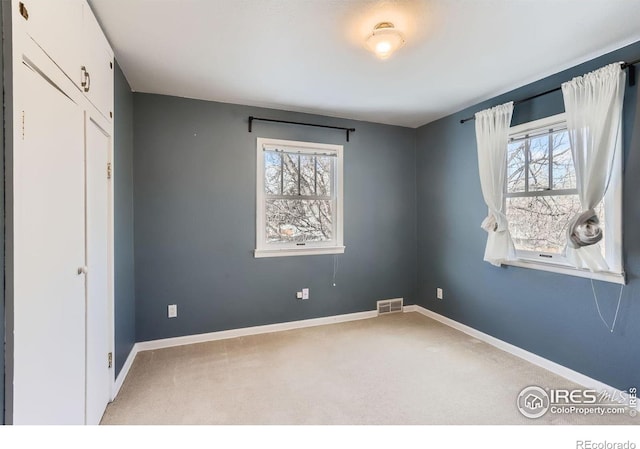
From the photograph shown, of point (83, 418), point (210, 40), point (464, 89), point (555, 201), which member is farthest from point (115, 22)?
point (555, 201)

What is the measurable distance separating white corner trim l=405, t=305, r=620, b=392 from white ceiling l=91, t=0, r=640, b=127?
93.9 inches

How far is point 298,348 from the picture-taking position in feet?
9.68

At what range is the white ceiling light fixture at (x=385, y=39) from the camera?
1.83 meters

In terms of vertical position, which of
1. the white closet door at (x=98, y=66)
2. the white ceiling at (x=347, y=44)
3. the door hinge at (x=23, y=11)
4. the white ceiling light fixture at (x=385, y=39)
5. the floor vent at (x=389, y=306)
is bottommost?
the floor vent at (x=389, y=306)

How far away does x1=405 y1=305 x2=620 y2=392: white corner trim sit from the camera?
7.47ft

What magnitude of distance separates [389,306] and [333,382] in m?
1.80

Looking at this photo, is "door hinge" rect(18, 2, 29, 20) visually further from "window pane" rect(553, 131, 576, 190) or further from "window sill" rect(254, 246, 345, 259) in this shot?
"window pane" rect(553, 131, 576, 190)

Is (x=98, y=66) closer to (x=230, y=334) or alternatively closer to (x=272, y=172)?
(x=272, y=172)

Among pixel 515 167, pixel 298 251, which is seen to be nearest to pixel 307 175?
pixel 298 251

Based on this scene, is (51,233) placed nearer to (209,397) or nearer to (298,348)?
(209,397)

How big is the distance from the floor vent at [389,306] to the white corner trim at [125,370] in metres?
2.69

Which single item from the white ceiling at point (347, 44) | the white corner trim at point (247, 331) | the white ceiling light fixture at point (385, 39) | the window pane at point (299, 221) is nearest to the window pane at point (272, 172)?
the window pane at point (299, 221)

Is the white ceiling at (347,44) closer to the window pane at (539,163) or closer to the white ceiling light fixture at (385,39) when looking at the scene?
the white ceiling light fixture at (385,39)

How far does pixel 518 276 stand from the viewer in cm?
282
